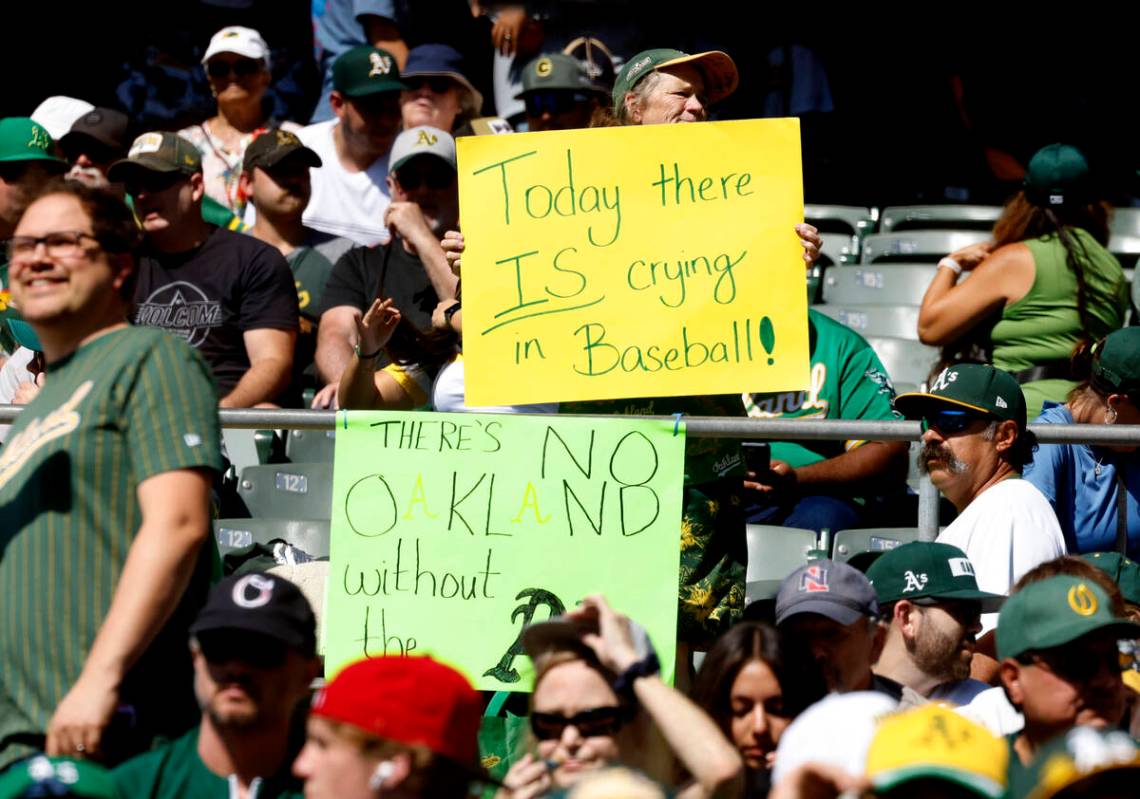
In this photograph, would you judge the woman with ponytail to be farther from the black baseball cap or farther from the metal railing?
the black baseball cap

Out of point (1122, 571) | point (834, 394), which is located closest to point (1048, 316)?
point (834, 394)

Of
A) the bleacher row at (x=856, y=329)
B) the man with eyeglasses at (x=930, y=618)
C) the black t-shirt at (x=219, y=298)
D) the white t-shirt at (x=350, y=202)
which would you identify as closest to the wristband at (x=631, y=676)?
the man with eyeglasses at (x=930, y=618)

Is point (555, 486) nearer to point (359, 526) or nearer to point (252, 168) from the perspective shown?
point (359, 526)

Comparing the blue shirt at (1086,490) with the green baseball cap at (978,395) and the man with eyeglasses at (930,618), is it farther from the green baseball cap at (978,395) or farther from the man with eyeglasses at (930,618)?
the man with eyeglasses at (930,618)

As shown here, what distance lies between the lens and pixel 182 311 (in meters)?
6.62

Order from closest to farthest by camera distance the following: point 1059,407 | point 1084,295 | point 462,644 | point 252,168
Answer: point 462,644
point 1059,407
point 1084,295
point 252,168

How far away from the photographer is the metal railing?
15.5ft

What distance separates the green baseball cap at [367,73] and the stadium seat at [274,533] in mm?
2862

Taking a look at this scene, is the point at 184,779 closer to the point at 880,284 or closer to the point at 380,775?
the point at 380,775

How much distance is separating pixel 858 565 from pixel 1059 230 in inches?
85.5

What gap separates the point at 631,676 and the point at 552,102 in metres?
4.80

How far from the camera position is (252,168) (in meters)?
7.68

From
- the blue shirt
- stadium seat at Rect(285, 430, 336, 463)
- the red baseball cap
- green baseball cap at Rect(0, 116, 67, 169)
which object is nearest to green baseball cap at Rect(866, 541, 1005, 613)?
the blue shirt

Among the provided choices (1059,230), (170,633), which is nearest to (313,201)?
(1059,230)
